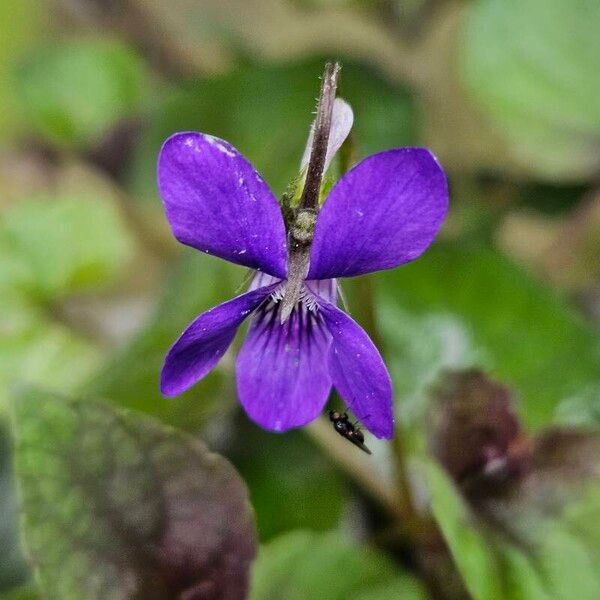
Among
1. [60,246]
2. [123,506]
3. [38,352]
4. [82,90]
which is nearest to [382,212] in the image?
[123,506]

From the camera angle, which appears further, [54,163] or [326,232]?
[54,163]

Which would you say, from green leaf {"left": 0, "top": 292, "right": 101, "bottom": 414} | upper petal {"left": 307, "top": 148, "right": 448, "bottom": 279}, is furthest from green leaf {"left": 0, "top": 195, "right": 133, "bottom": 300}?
upper petal {"left": 307, "top": 148, "right": 448, "bottom": 279}

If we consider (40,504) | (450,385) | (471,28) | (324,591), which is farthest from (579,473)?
(471,28)

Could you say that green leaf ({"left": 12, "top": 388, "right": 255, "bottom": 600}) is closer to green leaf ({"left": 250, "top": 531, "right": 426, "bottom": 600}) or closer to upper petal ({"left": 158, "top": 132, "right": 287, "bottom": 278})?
green leaf ({"left": 250, "top": 531, "right": 426, "bottom": 600})

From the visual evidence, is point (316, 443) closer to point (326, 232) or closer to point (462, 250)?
point (462, 250)

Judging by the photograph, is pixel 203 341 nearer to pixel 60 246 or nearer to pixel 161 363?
pixel 161 363
